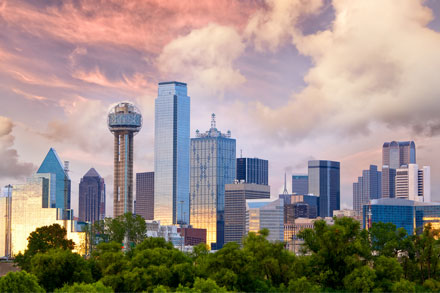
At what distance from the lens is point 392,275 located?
105 meters

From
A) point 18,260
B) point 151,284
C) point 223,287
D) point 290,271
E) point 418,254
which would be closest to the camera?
point 223,287

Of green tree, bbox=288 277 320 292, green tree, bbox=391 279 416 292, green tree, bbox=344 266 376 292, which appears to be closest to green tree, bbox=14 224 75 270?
green tree, bbox=288 277 320 292

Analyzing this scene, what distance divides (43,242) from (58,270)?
165 feet

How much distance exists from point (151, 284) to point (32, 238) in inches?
2479

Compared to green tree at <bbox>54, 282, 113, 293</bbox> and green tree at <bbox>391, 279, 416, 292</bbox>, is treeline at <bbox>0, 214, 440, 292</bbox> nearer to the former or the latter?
green tree at <bbox>391, 279, 416, 292</bbox>

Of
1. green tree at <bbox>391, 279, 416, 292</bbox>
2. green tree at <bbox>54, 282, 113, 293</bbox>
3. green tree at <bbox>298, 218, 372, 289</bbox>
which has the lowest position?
green tree at <bbox>391, 279, 416, 292</bbox>

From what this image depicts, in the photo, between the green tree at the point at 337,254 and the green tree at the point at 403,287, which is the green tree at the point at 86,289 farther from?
the green tree at the point at 403,287

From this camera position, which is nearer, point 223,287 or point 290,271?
point 223,287

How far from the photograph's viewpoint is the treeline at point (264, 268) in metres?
99.0

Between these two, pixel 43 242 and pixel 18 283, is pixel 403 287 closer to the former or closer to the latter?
pixel 18 283

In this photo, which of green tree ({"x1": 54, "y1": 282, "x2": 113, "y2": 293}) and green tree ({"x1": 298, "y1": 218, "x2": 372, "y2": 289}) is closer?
green tree ({"x1": 54, "y1": 282, "x2": 113, "y2": 293})

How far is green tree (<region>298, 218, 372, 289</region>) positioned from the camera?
340 feet

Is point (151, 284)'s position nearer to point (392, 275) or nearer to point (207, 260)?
point (207, 260)

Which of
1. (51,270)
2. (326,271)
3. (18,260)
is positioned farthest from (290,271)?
(18,260)
